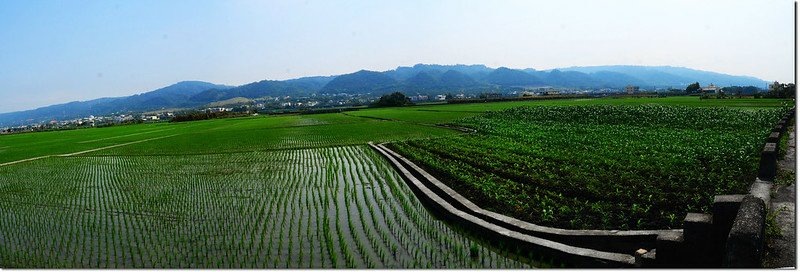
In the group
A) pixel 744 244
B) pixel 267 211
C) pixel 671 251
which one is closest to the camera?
pixel 744 244

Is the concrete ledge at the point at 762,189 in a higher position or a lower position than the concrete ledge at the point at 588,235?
higher

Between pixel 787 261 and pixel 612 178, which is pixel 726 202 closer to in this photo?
pixel 787 261

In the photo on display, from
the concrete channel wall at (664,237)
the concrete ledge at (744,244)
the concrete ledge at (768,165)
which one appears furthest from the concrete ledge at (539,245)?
the concrete ledge at (768,165)

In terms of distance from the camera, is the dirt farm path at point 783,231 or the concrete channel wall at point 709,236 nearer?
the concrete channel wall at point 709,236

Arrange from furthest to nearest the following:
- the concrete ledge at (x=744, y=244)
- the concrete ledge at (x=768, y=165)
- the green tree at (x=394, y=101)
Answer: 1. the green tree at (x=394, y=101)
2. the concrete ledge at (x=768, y=165)
3. the concrete ledge at (x=744, y=244)

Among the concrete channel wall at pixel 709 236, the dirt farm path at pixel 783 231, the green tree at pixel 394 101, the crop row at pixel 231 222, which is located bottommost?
the crop row at pixel 231 222

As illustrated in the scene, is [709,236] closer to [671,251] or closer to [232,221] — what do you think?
[671,251]

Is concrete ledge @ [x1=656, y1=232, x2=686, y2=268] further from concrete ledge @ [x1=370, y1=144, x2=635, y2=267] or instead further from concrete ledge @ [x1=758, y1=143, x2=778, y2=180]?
concrete ledge @ [x1=758, y1=143, x2=778, y2=180]

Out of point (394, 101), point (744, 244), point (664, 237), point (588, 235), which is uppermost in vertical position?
point (394, 101)

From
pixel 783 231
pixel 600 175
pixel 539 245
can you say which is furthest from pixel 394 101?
pixel 783 231

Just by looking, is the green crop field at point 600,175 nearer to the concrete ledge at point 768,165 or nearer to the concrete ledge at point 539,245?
the concrete ledge at point 768,165

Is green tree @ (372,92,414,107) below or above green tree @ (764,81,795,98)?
above

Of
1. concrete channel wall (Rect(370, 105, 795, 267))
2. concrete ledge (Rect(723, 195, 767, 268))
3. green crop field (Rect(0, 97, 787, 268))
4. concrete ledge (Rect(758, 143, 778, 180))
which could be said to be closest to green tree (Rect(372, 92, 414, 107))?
green crop field (Rect(0, 97, 787, 268))
